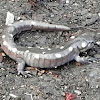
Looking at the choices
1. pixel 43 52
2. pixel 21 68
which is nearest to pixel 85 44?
pixel 43 52

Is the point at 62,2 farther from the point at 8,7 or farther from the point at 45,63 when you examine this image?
the point at 45,63

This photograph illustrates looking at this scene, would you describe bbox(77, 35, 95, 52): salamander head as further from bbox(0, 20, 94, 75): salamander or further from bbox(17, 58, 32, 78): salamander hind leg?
bbox(17, 58, 32, 78): salamander hind leg

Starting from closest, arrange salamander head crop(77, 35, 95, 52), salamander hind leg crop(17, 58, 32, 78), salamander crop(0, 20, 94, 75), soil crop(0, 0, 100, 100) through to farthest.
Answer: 1. soil crop(0, 0, 100, 100)
2. salamander hind leg crop(17, 58, 32, 78)
3. salamander crop(0, 20, 94, 75)
4. salamander head crop(77, 35, 95, 52)

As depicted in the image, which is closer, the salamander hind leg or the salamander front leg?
the salamander hind leg

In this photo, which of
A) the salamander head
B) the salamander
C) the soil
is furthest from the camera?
the salamander head

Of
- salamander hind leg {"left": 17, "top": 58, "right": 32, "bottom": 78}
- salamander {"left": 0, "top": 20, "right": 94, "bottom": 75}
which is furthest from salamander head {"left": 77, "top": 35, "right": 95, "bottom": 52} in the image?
salamander hind leg {"left": 17, "top": 58, "right": 32, "bottom": 78}

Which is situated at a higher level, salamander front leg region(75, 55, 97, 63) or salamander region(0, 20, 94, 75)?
salamander region(0, 20, 94, 75)
